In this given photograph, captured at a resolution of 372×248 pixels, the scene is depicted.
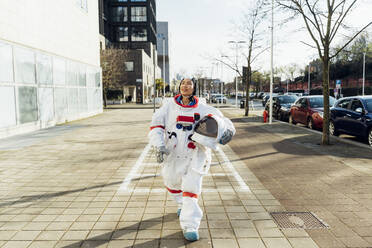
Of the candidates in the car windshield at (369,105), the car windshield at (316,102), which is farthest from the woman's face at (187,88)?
the car windshield at (316,102)

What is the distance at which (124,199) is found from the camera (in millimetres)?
5246

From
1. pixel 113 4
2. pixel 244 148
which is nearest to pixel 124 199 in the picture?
pixel 244 148

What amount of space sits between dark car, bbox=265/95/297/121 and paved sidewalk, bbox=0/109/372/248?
9596 millimetres

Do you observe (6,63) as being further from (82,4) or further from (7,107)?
(82,4)

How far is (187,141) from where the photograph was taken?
3996 millimetres

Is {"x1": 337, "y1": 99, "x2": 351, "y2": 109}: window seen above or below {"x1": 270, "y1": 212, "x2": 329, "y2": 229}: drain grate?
above

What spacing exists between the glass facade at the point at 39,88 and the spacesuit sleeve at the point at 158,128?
1010 cm

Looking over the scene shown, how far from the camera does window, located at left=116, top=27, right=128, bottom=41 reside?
58562 millimetres

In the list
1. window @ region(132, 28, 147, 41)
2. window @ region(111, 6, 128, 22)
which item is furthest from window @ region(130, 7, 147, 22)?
window @ region(132, 28, 147, 41)

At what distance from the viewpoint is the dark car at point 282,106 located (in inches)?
757

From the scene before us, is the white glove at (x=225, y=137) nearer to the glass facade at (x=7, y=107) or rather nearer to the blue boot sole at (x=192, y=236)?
the blue boot sole at (x=192, y=236)

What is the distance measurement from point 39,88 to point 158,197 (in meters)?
12.3

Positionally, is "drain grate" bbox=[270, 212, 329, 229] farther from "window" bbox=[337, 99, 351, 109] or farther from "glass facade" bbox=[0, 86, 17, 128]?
"glass facade" bbox=[0, 86, 17, 128]

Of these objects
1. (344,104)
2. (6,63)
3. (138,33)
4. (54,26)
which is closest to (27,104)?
(6,63)
